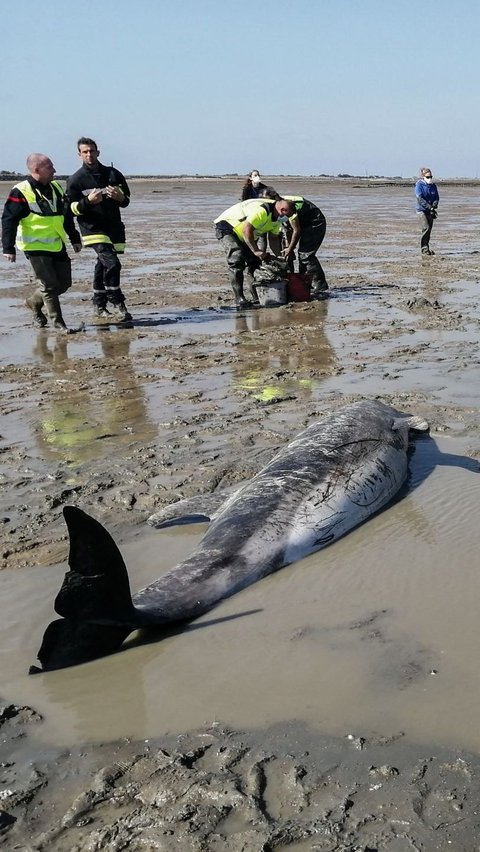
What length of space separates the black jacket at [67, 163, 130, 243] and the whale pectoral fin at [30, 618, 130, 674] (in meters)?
8.85

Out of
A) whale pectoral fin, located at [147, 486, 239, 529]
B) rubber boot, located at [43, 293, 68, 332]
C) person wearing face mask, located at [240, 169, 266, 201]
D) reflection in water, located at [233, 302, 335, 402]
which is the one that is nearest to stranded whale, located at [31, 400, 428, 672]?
whale pectoral fin, located at [147, 486, 239, 529]

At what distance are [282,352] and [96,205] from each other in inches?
143

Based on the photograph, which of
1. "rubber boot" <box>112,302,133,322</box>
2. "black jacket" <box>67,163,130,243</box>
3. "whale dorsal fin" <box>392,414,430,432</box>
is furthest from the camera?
"rubber boot" <box>112,302,133,322</box>

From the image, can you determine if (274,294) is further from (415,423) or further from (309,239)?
(415,423)

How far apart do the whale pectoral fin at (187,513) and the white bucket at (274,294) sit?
8541 millimetres

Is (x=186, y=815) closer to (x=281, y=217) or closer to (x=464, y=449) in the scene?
(x=464, y=449)

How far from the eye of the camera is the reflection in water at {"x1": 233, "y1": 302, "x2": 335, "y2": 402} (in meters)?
8.62

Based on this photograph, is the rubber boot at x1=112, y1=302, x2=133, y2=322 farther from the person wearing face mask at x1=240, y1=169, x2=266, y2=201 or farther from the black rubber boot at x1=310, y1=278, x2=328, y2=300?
the person wearing face mask at x1=240, y1=169, x2=266, y2=201

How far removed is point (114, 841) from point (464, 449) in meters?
4.33

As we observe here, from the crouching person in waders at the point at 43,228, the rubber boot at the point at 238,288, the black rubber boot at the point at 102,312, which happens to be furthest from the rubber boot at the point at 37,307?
the rubber boot at the point at 238,288

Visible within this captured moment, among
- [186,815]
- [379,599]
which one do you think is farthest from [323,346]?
[186,815]

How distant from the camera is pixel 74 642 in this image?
3766mm

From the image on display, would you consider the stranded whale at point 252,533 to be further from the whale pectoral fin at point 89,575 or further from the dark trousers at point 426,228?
the dark trousers at point 426,228

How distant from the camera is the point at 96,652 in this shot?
383 centimetres
